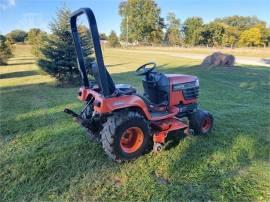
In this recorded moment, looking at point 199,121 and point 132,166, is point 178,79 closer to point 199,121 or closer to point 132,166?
point 199,121

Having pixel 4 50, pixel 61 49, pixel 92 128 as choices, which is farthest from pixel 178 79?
pixel 4 50

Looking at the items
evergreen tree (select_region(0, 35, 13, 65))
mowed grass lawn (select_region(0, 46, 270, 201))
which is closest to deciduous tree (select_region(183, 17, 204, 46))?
evergreen tree (select_region(0, 35, 13, 65))

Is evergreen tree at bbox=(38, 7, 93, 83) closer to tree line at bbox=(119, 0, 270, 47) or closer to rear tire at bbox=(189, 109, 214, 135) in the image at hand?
rear tire at bbox=(189, 109, 214, 135)

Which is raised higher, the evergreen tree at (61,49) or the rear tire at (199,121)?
the evergreen tree at (61,49)

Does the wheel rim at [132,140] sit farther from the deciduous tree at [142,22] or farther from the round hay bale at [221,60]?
the deciduous tree at [142,22]

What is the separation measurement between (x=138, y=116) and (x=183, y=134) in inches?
43.7

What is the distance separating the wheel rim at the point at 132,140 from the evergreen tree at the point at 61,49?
6.10 meters

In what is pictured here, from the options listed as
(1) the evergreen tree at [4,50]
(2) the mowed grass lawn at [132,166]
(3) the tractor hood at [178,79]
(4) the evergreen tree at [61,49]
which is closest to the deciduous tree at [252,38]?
(1) the evergreen tree at [4,50]

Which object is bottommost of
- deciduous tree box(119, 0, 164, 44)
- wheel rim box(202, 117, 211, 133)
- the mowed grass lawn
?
the mowed grass lawn

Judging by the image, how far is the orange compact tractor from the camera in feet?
11.2

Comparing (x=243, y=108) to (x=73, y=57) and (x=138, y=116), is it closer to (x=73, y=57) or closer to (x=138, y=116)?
(x=138, y=116)

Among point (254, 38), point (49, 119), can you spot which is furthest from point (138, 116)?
point (254, 38)

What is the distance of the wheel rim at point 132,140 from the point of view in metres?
3.66

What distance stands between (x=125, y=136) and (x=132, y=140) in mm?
126
